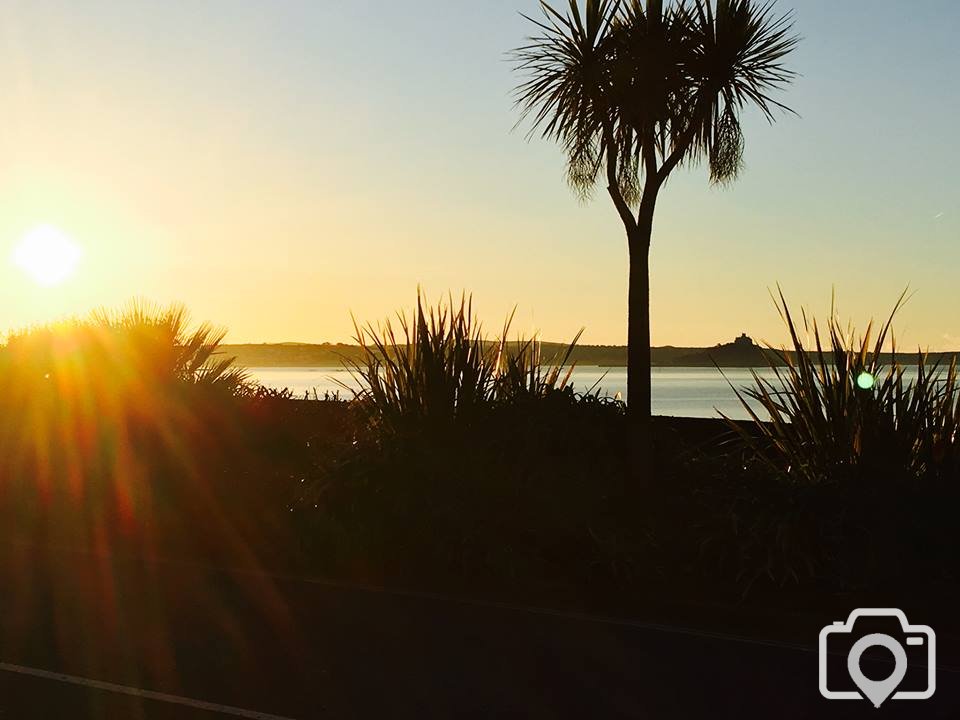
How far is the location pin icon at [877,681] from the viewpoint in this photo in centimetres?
753

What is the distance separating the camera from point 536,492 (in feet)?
39.9

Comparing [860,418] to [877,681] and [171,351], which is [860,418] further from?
[171,351]

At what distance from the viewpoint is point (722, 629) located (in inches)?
364

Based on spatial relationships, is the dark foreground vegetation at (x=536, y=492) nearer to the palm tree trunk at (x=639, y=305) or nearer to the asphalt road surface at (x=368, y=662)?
the palm tree trunk at (x=639, y=305)

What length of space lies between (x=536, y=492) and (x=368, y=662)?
436cm

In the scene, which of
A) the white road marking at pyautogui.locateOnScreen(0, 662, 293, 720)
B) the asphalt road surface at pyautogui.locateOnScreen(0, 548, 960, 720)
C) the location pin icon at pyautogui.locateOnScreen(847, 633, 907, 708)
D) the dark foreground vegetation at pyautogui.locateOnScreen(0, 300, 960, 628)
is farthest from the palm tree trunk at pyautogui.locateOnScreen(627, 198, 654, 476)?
Result: the white road marking at pyautogui.locateOnScreen(0, 662, 293, 720)

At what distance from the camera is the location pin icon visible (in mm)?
7531

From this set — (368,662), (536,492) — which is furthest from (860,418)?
(368,662)

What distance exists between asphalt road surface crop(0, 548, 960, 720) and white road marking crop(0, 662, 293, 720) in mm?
20

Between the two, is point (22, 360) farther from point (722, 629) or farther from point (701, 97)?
point (722, 629)

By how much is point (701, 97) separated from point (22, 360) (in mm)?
13358

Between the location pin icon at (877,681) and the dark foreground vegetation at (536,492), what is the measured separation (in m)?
1.08

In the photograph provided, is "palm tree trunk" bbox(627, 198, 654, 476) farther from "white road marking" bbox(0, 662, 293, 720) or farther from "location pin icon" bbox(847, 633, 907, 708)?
"white road marking" bbox(0, 662, 293, 720)

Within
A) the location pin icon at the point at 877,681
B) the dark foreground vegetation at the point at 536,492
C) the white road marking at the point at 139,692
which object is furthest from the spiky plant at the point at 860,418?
the white road marking at the point at 139,692
